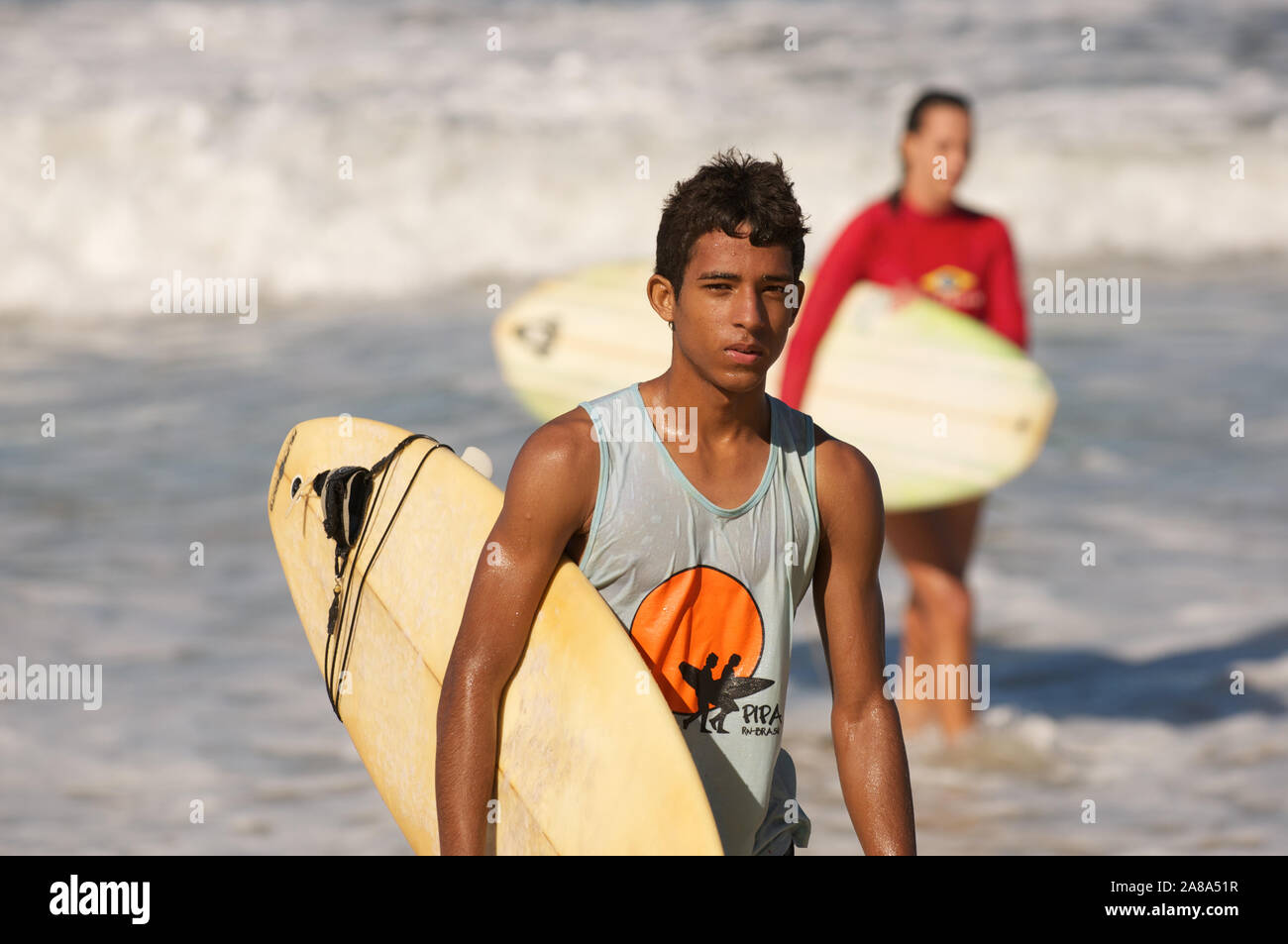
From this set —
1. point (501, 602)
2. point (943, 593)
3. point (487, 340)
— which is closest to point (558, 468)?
point (501, 602)

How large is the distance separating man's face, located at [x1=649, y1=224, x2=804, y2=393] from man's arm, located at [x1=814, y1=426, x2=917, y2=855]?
0.20 metres

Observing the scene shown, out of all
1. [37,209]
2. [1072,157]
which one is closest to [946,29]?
[1072,157]

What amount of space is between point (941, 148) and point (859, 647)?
2.98 metres

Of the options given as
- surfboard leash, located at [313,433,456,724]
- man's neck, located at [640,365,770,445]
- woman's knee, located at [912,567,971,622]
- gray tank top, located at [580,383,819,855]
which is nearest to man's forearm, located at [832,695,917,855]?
gray tank top, located at [580,383,819,855]

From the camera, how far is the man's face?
1.79 metres

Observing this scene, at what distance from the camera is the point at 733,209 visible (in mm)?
1793

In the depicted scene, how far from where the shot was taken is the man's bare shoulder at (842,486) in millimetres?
1919

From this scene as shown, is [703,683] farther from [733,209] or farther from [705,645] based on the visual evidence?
[733,209]

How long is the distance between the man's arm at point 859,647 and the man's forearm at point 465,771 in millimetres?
489

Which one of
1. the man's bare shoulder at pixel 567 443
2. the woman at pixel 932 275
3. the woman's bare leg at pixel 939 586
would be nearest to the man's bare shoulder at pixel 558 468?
the man's bare shoulder at pixel 567 443

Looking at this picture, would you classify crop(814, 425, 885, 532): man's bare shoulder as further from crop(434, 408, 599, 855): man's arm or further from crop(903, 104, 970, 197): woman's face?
crop(903, 104, 970, 197): woman's face

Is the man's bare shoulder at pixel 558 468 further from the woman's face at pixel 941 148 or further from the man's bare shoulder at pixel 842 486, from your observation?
the woman's face at pixel 941 148

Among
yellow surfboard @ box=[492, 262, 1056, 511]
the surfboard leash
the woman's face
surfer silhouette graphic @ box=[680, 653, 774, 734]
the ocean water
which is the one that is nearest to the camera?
surfer silhouette graphic @ box=[680, 653, 774, 734]

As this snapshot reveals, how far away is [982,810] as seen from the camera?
4371mm
